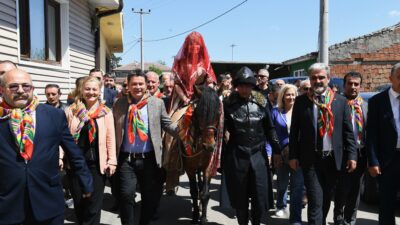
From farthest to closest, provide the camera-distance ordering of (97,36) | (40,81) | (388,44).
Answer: (388,44) < (97,36) < (40,81)

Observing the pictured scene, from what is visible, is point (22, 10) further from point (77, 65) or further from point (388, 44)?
point (388, 44)

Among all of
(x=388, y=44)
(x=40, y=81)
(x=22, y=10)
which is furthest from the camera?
(x=388, y=44)

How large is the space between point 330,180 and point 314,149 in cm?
43

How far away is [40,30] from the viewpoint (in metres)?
8.02

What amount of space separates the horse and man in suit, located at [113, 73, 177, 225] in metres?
0.52

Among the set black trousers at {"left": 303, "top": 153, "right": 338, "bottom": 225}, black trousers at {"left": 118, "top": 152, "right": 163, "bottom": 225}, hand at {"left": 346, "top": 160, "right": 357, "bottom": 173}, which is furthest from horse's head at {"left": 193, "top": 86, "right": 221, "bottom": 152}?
hand at {"left": 346, "top": 160, "right": 357, "bottom": 173}

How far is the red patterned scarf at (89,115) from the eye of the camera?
3773 mm

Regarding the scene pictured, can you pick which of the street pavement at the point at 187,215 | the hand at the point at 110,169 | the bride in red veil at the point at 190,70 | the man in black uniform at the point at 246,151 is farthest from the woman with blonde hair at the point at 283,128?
the hand at the point at 110,169

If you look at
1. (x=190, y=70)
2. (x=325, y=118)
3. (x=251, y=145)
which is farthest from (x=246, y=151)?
(x=190, y=70)

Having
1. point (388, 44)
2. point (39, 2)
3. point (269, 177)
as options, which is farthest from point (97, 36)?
point (388, 44)

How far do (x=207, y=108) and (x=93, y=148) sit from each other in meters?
1.32

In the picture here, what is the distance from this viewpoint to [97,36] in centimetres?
1175

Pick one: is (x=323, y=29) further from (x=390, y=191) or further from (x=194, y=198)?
(x=390, y=191)

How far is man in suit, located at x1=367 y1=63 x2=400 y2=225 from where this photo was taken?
12.0 ft
